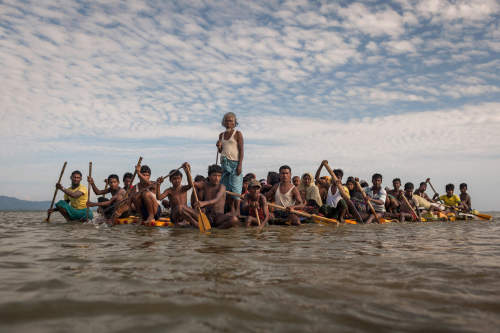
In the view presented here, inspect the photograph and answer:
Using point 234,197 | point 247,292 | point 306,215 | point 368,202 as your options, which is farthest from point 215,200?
point 247,292

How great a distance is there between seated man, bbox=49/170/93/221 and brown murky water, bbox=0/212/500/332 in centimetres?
589

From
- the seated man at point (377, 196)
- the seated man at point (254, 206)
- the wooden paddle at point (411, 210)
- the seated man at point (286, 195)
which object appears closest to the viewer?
the seated man at point (254, 206)

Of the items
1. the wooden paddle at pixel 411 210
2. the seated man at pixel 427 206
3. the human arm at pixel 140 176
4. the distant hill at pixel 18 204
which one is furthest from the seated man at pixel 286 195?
the distant hill at pixel 18 204

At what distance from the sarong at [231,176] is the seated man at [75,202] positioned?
3895mm

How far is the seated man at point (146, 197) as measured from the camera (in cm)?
816

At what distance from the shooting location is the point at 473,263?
297cm

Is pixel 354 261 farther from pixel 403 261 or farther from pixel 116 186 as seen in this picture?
pixel 116 186

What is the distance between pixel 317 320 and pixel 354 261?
160cm

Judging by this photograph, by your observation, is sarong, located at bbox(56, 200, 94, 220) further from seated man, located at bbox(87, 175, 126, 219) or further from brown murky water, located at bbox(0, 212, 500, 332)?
brown murky water, located at bbox(0, 212, 500, 332)

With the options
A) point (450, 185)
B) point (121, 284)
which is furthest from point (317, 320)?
point (450, 185)

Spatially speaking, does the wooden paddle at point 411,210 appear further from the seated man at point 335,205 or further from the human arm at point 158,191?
the human arm at point 158,191

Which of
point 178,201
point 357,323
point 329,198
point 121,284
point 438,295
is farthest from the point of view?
point 329,198

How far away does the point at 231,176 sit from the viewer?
311 inches

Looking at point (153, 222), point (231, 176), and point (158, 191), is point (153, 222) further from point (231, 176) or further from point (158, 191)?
point (231, 176)
